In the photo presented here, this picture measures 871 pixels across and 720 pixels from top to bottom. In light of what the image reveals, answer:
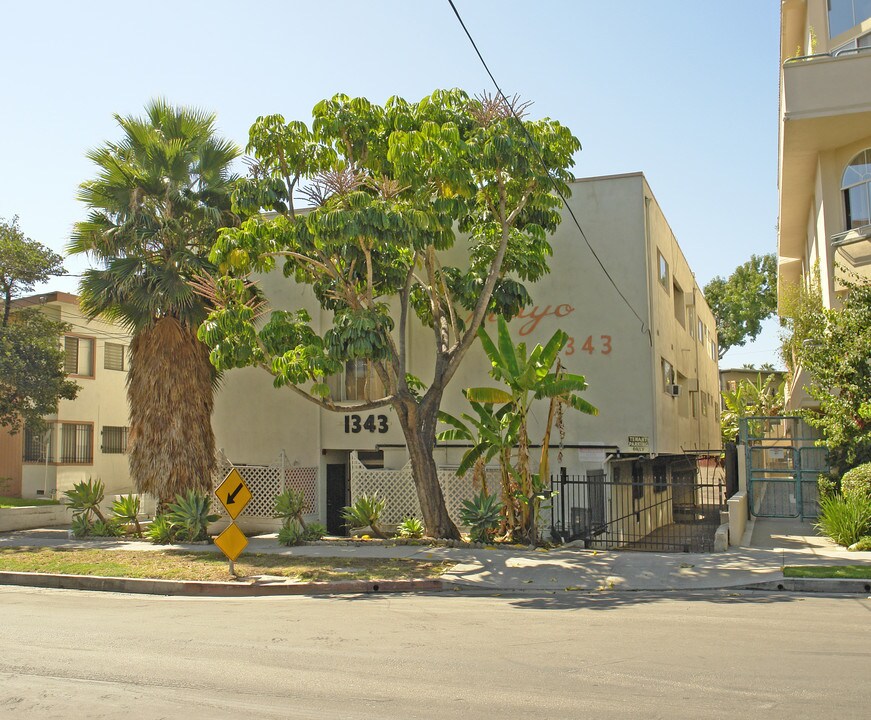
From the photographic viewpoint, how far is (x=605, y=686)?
6.48 meters

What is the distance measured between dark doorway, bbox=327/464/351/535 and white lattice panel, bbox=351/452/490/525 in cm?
175

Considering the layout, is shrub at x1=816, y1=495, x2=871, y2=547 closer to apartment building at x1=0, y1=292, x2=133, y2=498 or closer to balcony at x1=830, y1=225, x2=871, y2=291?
balcony at x1=830, y1=225, x2=871, y2=291

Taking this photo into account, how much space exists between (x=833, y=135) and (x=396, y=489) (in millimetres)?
12590

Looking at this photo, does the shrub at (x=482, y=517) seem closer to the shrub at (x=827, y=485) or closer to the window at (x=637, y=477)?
the shrub at (x=827, y=485)

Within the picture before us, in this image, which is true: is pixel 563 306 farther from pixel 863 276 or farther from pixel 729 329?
pixel 729 329

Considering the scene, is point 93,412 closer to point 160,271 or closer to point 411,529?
point 160,271

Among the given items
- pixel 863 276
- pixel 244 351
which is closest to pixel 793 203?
pixel 863 276

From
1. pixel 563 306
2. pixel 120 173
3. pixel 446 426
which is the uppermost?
pixel 120 173

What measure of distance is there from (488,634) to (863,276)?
44.5ft

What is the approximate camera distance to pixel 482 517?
52.4 feet

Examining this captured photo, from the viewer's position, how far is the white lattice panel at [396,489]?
1852 cm

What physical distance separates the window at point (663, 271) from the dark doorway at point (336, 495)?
9351 millimetres

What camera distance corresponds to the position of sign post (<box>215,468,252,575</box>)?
1314cm

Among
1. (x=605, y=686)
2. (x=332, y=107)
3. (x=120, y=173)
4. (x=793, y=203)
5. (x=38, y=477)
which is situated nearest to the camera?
(x=605, y=686)
